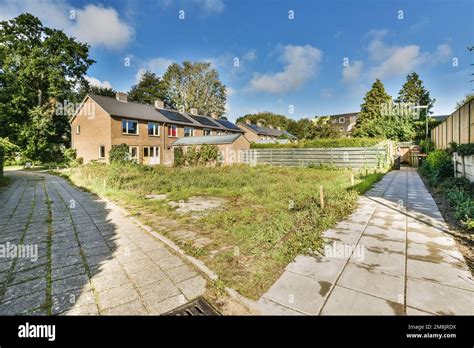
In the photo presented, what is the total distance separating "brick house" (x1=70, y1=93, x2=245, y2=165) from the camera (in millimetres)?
23141

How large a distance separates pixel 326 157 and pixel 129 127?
2012 cm

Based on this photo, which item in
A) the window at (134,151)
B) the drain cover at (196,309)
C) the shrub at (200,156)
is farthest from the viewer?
the window at (134,151)

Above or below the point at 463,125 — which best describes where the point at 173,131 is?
above

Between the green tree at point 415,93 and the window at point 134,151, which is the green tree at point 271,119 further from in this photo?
the window at point 134,151

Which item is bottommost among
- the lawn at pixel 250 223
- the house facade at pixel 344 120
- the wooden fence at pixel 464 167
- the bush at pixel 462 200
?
the lawn at pixel 250 223

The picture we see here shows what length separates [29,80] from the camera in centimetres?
2725

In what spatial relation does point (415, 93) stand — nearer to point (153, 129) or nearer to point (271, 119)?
point (271, 119)

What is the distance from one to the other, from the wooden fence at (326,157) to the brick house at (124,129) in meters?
10.1

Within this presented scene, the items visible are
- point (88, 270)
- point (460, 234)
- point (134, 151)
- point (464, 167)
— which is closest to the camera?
point (88, 270)

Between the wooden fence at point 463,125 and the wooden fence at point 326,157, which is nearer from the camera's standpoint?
the wooden fence at point 463,125

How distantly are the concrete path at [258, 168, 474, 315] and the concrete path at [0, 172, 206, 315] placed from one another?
4.58 ft

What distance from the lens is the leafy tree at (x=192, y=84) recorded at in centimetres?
4409

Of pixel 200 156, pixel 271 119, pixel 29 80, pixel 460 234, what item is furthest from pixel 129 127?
pixel 271 119

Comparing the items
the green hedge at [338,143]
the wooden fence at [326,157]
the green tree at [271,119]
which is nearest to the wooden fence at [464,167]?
the wooden fence at [326,157]
